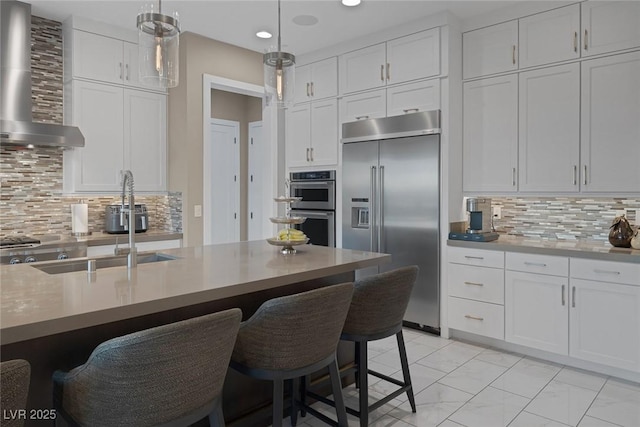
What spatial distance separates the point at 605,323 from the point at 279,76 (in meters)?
2.71

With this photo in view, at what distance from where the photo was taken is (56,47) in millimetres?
4008

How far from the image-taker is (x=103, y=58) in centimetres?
407

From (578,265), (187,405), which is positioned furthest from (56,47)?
(578,265)

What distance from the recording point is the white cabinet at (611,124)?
3.09 metres

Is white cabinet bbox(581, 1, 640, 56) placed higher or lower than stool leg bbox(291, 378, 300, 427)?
higher

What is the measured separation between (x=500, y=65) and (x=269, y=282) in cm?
297

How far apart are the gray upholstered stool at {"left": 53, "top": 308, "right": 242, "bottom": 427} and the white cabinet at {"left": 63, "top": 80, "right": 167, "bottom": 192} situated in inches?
121

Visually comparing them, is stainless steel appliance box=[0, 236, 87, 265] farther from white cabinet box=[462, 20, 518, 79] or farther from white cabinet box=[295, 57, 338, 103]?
white cabinet box=[462, 20, 518, 79]

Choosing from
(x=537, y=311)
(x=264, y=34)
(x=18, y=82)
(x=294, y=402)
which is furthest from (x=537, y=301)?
(x=18, y=82)

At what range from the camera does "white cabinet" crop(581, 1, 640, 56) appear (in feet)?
10.1

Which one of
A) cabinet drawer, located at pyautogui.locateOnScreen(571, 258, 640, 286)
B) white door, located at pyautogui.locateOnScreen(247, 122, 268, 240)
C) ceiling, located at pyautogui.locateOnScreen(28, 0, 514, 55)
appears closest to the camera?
cabinet drawer, located at pyautogui.locateOnScreen(571, 258, 640, 286)

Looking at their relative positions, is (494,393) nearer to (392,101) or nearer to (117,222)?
(392,101)

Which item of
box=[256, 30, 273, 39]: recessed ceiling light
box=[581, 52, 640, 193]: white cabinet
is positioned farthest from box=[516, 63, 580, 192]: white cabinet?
box=[256, 30, 273, 39]: recessed ceiling light

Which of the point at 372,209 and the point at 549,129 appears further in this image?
the point at 372,209
